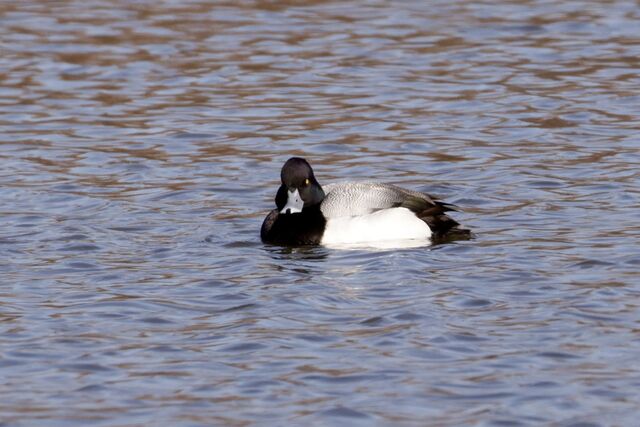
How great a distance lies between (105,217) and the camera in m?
12.6

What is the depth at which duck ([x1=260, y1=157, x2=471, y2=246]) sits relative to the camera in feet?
38.4

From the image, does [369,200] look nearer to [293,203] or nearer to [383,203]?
[383,203]

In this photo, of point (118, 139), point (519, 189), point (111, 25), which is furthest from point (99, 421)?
point (111, 25)

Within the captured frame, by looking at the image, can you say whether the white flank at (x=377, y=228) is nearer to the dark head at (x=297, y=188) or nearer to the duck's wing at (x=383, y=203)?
the duck's wing at (x=383, y=203)

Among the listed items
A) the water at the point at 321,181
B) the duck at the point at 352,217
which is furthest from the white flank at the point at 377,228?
the water at the point at 321,181

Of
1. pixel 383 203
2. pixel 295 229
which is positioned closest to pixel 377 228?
pixel 383 203

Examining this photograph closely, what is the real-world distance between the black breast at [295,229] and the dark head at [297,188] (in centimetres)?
7

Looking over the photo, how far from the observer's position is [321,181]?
14.1 metres

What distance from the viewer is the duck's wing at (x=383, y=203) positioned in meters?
11.7

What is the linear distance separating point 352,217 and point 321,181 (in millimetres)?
2301

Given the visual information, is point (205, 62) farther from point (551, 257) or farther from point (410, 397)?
point (410, 397)

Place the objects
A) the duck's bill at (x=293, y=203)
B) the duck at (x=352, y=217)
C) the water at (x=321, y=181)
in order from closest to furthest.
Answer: the water at (x=321, y=181) < the duck at (x=352, y=217) < the duck's bill at (x=293, y=203)

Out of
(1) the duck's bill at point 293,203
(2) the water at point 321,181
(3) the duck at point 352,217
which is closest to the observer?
(2) the water at point 321,181

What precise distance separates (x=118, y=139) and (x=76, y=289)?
18.4ft
